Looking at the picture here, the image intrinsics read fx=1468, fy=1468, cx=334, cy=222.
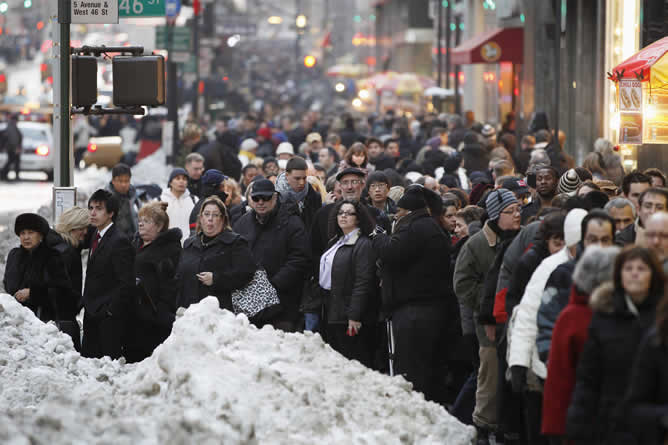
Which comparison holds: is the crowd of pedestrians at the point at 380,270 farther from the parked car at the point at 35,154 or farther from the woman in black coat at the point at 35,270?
the parked car at the point at 35,154

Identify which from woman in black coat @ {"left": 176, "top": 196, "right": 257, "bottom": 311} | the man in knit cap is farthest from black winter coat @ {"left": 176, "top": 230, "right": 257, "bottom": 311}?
the man in knit cap

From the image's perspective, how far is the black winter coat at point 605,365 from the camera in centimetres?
686

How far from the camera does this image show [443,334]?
1143 centimetres

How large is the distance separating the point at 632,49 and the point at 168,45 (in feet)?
37.0

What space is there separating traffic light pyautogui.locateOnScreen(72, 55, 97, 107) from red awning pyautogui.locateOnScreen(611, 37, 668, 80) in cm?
519

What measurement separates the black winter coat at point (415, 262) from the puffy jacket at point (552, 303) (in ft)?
9.40

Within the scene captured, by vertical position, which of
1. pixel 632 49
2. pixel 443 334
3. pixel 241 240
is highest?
pixel 632 49

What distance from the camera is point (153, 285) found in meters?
11.8

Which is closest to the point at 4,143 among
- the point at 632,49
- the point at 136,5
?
the point at 632,49

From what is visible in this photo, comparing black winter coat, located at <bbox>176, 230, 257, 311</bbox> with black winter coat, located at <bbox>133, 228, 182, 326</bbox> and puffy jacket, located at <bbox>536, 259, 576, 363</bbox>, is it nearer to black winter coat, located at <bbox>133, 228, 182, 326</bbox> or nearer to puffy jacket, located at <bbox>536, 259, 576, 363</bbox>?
black winter coat, located at <bbox>133, 228, 182, 326</bbox>

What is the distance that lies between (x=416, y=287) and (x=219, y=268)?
1.53 metres

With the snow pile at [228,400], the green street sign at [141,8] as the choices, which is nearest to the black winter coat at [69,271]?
the snow pile at [228,400]

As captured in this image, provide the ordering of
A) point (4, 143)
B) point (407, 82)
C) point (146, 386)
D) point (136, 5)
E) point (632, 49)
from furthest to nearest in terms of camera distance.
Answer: point (407, 82) < point (4, 143) < point (632, 49) < point (136, 5) < point (146, 386)

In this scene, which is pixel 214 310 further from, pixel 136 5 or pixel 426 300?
pixel 136 5
